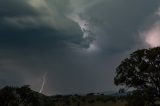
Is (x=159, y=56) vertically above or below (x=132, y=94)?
above

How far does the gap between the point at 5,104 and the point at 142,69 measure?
48.3 metres

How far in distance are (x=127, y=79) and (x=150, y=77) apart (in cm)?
594

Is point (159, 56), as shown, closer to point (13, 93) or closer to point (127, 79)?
point (127, 79)

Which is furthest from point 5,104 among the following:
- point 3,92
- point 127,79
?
point 127,79

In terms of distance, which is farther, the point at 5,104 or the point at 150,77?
the point at 5,104

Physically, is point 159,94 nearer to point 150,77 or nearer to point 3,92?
point 150,77

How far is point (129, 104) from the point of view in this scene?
79250 millimetres

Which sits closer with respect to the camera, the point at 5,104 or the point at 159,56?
the point at 159,56

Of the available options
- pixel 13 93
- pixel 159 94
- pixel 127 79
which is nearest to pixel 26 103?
pixel 13 93

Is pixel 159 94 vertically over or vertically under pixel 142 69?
under

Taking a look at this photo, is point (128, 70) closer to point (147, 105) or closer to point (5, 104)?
point (147, 105)

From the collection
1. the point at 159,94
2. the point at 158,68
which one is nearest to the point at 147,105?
the point at 159,94

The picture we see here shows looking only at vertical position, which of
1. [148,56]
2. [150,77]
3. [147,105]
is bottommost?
[147,105]

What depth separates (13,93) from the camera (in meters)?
110
